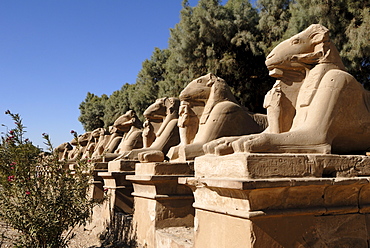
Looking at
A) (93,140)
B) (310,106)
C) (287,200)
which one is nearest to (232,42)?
(93,140)

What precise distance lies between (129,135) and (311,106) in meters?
5.71

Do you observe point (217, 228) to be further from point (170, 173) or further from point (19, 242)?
point (19, 242)

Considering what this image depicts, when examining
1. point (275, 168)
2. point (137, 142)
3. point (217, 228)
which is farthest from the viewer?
point (137, 142)

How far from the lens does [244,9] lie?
1291 cm

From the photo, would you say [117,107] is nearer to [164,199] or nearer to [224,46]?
[224,46]

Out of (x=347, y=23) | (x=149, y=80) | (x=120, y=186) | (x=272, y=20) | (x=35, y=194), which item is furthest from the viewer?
(x=149, y=80)

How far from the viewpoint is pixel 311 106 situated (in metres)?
3.03

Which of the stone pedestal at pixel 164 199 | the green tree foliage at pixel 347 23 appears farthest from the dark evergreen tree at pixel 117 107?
the stone pedestal at pixel 164 199

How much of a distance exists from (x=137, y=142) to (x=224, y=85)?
3.42 metres

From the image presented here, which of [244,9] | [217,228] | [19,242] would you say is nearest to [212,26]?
[244,9]

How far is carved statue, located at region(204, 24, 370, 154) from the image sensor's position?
2783 mm

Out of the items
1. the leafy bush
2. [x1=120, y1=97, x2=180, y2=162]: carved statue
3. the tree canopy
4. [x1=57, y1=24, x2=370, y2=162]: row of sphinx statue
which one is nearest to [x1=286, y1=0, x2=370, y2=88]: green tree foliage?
the tree canopy

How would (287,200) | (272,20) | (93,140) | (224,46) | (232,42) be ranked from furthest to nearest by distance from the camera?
(224,46)
(93,140)
(232,42)
(272,20)
(287,200)

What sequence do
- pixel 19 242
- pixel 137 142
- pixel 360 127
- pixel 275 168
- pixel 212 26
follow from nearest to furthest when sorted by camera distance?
1. pixel 275 168
2. pixel 360 127
3. pixel 19 242
4. pixel 137 142
5. pixel 212 26
